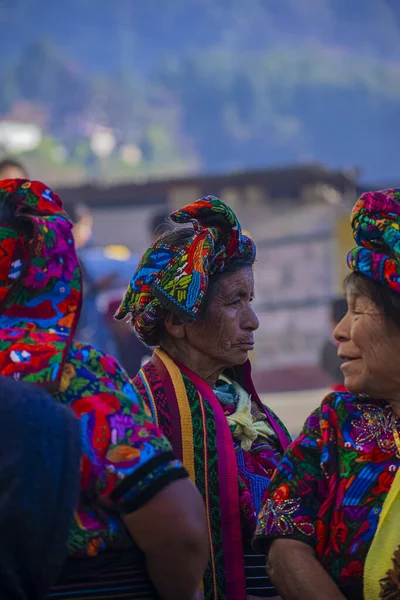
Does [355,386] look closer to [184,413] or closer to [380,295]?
[380,295]

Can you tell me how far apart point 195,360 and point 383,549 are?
4.36 feet

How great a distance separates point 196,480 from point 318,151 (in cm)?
8308

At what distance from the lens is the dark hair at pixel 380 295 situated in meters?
2.79

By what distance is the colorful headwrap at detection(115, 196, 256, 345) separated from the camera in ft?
11.7

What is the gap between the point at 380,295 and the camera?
2.82 meters

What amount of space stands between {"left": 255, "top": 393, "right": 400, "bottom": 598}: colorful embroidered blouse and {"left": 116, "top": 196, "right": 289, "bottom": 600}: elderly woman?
1.69 ft

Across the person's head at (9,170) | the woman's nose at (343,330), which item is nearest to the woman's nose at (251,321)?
the woman's nose at (343,330)

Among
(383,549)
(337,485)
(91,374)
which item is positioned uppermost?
(91,374)

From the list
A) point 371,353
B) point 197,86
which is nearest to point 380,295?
point 371,353

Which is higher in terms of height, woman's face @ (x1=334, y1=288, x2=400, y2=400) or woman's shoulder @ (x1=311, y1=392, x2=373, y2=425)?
woman's face @ (x1=334, y1=288, x2=400, y2=400)

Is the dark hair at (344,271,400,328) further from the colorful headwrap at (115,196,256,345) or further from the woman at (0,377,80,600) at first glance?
the woman at (0,377,80,600)

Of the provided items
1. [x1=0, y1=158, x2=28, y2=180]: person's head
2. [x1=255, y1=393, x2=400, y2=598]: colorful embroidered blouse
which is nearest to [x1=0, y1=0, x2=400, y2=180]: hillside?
[x1=0, y1=158, x2=28, y2=180]: person's head

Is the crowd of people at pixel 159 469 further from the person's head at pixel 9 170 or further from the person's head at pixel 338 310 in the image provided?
the person's head at pixel 9 170

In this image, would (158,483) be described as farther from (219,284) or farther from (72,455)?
(219,284)
